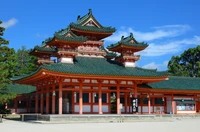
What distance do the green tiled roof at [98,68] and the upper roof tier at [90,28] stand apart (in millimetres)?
3558

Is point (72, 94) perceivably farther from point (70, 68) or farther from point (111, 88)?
point (111, 88)

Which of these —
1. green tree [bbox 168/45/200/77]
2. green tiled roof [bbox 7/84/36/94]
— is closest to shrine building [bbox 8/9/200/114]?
green tiled roof [bbox 7/84/36/94]

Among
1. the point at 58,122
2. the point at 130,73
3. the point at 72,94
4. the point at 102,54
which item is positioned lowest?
the point at 58,122

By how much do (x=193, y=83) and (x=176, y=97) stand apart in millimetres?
6025

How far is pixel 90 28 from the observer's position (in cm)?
4097

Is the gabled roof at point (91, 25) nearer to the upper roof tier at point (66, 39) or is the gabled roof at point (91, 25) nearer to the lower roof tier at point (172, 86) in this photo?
the upper roof tier at point (66, 39)

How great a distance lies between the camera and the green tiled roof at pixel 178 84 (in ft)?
150

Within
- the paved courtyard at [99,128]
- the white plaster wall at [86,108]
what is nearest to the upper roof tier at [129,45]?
the white plaster wall at [86,108]

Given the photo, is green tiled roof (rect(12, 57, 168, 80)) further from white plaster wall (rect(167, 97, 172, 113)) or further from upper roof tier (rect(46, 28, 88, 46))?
white plaster wall (rect(167, 97, 172, 113))

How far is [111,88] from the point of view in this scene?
39.2 metres

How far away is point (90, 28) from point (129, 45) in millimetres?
5745

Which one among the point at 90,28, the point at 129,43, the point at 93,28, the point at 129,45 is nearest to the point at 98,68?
the point at 129,45

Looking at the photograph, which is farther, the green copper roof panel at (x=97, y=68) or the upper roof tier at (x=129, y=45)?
the upper roof tier at (x=129, y=45)

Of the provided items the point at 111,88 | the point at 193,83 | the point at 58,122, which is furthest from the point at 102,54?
the point at 193,83
